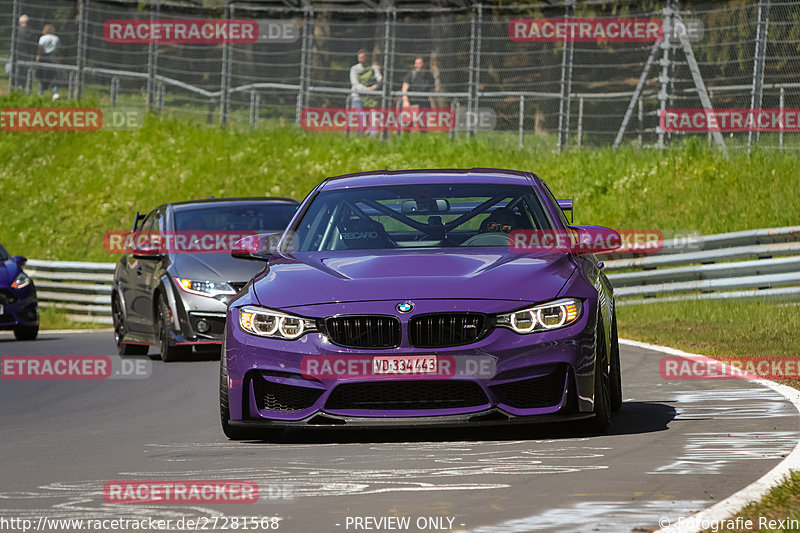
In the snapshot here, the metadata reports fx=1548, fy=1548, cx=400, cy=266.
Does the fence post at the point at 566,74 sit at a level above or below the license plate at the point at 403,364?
above

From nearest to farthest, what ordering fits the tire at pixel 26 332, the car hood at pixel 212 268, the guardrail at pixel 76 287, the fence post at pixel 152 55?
the car hood at pixel 212 268 < the tire at pixel 26 332 < the guardrail at pixel 76 287 < the fence post at pixel 152 55

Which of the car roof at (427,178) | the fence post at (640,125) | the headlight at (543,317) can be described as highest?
the fence post at (640,125)

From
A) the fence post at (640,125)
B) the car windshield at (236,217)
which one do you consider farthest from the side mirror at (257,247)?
the fence post at (640,125)

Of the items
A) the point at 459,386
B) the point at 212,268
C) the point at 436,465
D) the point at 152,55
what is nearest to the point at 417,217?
the point at 459,386

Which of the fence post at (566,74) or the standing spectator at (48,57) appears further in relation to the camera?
the standing spectator at (48,57)

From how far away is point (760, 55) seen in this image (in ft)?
74.8

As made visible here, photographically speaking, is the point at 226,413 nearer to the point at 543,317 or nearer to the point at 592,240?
the point at 543,317

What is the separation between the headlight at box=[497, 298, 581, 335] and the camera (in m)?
7.61

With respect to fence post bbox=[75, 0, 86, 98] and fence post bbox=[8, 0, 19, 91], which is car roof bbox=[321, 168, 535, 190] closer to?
fence post bbox=[75, 0, 86, 98]

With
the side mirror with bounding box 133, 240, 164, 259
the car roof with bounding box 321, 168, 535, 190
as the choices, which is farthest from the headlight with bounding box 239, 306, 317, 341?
the side mirror with bounding box 133, 240, 164, 259

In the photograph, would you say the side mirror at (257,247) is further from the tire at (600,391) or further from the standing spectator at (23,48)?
the standing spectator at (23,48)

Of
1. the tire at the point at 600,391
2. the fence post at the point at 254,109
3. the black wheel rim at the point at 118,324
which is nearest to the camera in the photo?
the tire at the point at 600,391

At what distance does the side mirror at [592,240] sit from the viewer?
8648mm

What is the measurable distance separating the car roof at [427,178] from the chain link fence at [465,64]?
13.3 meters
